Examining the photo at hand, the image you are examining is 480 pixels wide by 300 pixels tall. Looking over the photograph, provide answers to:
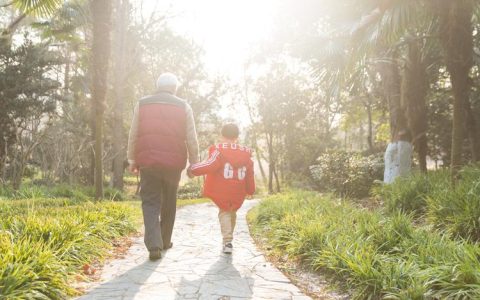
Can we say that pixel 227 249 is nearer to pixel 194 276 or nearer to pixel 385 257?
pixel 194 276

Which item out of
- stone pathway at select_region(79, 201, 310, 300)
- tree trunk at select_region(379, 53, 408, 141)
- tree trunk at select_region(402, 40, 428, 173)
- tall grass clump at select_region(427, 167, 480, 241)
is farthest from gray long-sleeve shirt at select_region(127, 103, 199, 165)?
tree trunk at select_region(402, 40, 428, 173)

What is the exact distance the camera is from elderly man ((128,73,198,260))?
4.70 meters

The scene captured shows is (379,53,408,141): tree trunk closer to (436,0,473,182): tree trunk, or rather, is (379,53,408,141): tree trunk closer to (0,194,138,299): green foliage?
(436,0,473,182): tree trunk

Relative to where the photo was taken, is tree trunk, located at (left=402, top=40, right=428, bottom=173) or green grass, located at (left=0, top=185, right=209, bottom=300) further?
tree trunk, located at (left=402, top=40, right=428, bottom=173)

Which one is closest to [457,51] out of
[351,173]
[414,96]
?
[414,96]

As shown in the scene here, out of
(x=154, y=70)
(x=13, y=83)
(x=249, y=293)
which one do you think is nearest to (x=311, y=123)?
(x=154, y=70)

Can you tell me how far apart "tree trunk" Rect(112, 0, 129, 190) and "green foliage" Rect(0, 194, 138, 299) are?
13.2 m

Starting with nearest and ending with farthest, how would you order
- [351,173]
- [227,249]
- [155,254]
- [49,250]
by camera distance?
[49,250] < [155,254] < [227,249] < [351,173]

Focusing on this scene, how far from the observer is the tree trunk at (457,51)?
737cm

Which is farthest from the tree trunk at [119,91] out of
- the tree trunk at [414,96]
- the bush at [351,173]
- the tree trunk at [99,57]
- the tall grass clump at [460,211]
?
the tall grass clump at [460,211]

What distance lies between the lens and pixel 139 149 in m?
4.82

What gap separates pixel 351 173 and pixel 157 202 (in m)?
10.5

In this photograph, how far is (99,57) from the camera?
933 centimetres

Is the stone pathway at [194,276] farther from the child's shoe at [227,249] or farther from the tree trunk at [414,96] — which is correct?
the tree trunk at [414,96]
